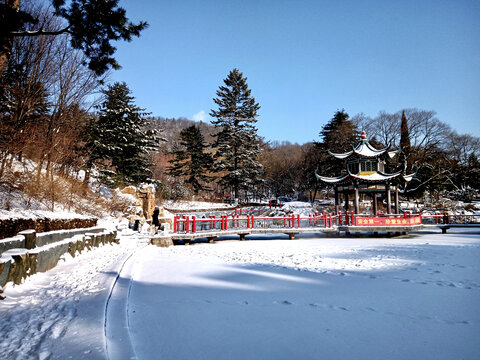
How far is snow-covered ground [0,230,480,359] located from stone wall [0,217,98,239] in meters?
1.07

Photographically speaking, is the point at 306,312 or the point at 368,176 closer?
the point at 306,312

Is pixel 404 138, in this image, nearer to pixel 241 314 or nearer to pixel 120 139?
pixel 120 139

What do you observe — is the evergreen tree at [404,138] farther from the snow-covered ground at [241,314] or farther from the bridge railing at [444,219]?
the snow-covered ground at [241,314]

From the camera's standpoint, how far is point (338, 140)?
3422 cm

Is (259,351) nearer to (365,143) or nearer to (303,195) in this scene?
(365,143)

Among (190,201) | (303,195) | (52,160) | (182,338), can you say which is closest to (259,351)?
(182,338)

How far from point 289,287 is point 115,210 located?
57.5 ft

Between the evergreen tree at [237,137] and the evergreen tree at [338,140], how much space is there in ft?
29.7

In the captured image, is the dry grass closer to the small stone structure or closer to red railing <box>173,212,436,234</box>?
the small stone structure

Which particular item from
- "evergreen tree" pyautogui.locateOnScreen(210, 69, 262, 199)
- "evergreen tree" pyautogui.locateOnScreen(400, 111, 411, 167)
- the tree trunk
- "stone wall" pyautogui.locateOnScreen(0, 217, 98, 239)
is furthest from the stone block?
"evergreen tree" pyautogui.locateOnScreen(400, 111, 411, 167)

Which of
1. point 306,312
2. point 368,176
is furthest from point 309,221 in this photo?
point 306,312

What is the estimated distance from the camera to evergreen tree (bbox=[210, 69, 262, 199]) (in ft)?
111

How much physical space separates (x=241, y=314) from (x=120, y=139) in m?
22.4

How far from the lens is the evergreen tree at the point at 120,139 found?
70.9 feet
